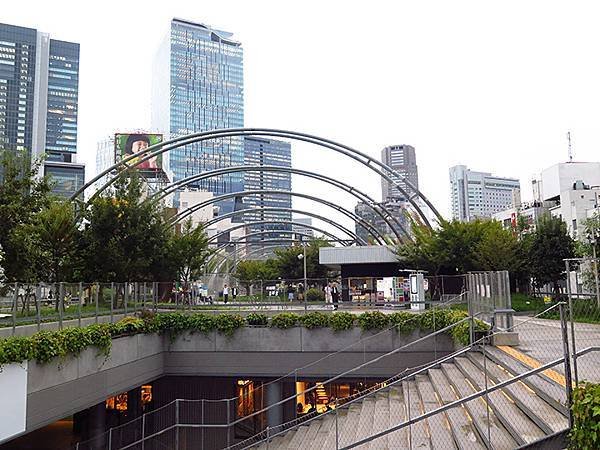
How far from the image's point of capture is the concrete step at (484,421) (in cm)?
799

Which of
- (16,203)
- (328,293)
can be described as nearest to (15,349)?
(16,203)

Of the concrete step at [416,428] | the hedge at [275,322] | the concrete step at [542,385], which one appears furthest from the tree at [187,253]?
the concrete step at [542,385]

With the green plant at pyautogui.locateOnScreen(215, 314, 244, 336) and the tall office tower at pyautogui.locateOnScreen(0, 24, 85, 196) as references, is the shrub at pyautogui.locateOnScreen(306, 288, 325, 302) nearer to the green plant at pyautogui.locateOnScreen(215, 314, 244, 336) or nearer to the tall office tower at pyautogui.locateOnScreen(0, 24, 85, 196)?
the green plant at pyautogui.locateOnScreen(215, 314, 244, 336)

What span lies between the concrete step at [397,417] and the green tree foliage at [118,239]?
1309cm

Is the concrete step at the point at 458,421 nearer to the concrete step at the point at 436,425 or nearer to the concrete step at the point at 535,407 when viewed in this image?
the concrete step at the point at 436,425

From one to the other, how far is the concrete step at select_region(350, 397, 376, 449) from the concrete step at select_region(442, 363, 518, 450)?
1.98m

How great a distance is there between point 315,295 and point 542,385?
13.9 metres

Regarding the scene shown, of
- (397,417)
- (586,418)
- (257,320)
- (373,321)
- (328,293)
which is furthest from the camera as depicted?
(328,293)

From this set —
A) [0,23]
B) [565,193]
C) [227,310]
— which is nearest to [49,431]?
[227,310]

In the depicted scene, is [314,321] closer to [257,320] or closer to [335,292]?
[257,320]

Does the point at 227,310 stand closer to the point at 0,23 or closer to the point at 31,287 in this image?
the point at 31,287

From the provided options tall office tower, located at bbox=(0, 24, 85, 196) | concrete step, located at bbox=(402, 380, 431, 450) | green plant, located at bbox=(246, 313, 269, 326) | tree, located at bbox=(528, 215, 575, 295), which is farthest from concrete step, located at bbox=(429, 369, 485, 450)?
tall office tower, located at bbox=(0, 24, 85, 196)

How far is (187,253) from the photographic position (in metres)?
29.4

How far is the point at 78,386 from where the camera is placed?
565 inches
